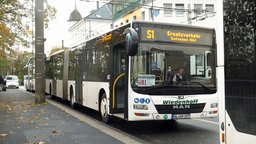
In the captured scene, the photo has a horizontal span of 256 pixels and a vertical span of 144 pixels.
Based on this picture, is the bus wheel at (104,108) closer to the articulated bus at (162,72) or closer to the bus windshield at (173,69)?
the articulated bus at (162,72)

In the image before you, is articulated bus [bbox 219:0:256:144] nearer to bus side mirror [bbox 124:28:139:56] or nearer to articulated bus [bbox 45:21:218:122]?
bus side mirror [bbox 124:28:139:56]

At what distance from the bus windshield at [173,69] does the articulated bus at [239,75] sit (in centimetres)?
479

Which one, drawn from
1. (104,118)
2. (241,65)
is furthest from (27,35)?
(241,65)

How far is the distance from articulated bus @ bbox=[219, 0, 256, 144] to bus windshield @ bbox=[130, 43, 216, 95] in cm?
479

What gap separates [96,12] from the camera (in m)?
84.1

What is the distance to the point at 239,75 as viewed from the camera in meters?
4.07

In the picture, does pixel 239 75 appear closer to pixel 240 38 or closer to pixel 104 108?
pixel 240 38

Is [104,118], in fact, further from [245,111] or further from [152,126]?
[245,111]

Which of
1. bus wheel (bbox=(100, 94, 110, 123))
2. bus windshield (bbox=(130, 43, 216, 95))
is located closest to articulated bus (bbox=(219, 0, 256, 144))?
bus windshield (bbox=(130, 43, 216, 95))

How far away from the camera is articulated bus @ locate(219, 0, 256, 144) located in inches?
152

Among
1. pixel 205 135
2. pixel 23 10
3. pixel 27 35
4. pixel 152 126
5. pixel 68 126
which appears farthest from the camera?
pixel 27 35

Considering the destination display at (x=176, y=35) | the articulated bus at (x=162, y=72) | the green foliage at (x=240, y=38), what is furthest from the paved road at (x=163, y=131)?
the green foliage at (x=240, y=38)

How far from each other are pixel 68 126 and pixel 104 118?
1504 mm

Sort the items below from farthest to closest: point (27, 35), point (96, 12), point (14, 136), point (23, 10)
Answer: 1. point (96, 12)
2. point (27, 35)
3. point (23, 10)
4. point (14, 136)
